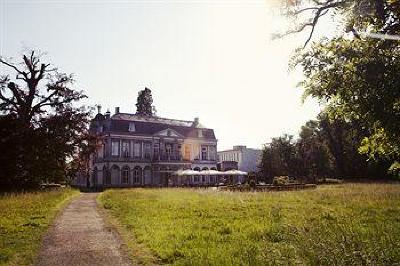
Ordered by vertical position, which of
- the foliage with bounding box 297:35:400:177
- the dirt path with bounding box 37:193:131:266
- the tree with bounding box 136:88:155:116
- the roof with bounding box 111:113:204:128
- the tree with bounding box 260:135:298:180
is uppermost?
the tree with bounding box 136:88:155:116

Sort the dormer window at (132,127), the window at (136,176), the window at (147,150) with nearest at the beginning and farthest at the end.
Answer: the dormer window at (132,127), the window at (136,176), the window at (147,150)

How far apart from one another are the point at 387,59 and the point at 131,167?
5648 centimetres

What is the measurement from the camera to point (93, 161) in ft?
207

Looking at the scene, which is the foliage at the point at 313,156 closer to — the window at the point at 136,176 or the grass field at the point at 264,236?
the window at the point at 136,176

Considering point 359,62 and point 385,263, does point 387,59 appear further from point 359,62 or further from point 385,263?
point 385,263

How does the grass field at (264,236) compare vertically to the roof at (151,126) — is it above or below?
below

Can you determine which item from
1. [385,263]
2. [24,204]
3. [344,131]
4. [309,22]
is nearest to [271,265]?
[385,263]

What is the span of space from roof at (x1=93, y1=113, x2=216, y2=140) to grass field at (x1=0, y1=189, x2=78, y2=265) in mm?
40509

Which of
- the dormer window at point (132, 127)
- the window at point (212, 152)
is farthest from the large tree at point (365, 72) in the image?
the window at point (212, 152)

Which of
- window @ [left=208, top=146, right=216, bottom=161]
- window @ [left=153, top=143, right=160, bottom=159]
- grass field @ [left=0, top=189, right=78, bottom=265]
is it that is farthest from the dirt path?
window @ [left=208, top=146, right=216, bottom=161]

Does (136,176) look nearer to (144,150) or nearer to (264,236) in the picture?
(144,150)

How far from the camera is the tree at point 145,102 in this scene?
84.2 meters

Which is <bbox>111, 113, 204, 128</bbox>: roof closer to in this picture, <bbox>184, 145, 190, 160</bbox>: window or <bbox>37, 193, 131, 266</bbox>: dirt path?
<bbox>184, 145, 190, 160</bbox>: window

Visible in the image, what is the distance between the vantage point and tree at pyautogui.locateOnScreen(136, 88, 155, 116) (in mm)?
84188
